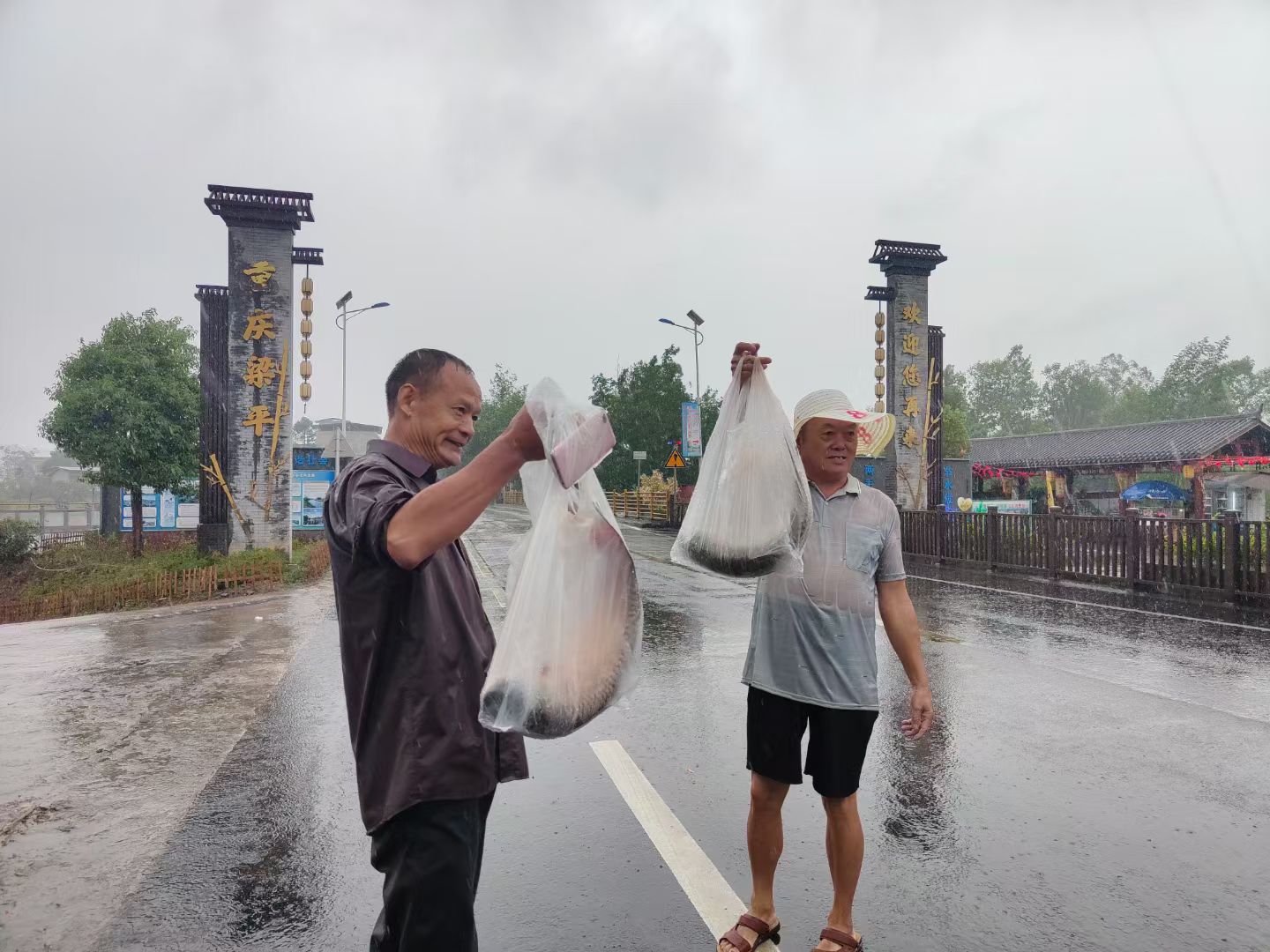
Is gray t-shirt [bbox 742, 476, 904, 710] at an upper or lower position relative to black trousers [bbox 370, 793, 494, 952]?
upper

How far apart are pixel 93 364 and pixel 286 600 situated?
36.3ft

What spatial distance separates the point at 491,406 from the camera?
78.1 m

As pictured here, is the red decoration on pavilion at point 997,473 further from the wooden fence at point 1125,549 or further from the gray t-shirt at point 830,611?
the gray t-shirt at point 830,611

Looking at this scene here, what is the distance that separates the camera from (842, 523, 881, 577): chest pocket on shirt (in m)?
2.56

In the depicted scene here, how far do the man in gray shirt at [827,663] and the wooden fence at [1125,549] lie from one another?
1017 centimetres

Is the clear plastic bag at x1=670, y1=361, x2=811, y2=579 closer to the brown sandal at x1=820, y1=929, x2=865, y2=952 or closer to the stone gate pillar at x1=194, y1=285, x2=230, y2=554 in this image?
the brown sandal at x1=820, y1=929, x2=865, y2=952

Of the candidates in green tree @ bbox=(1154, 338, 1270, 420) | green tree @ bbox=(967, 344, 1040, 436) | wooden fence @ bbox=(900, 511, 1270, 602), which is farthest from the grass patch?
green tree @ bbox=(967, 344, 1040, 436)

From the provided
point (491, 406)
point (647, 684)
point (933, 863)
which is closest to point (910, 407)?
point (647, 684)

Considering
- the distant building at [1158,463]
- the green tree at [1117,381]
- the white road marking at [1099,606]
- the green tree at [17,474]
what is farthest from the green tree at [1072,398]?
the green tree at [17,474]

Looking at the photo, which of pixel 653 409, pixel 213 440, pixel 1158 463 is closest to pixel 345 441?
pixel 653 409

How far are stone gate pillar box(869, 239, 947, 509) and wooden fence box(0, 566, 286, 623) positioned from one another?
14.4 metres

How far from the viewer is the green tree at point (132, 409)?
18.1 metres

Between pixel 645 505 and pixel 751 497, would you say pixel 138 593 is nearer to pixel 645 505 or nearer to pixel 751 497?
pixel 751 497

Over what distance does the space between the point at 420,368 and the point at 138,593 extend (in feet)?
40.4
